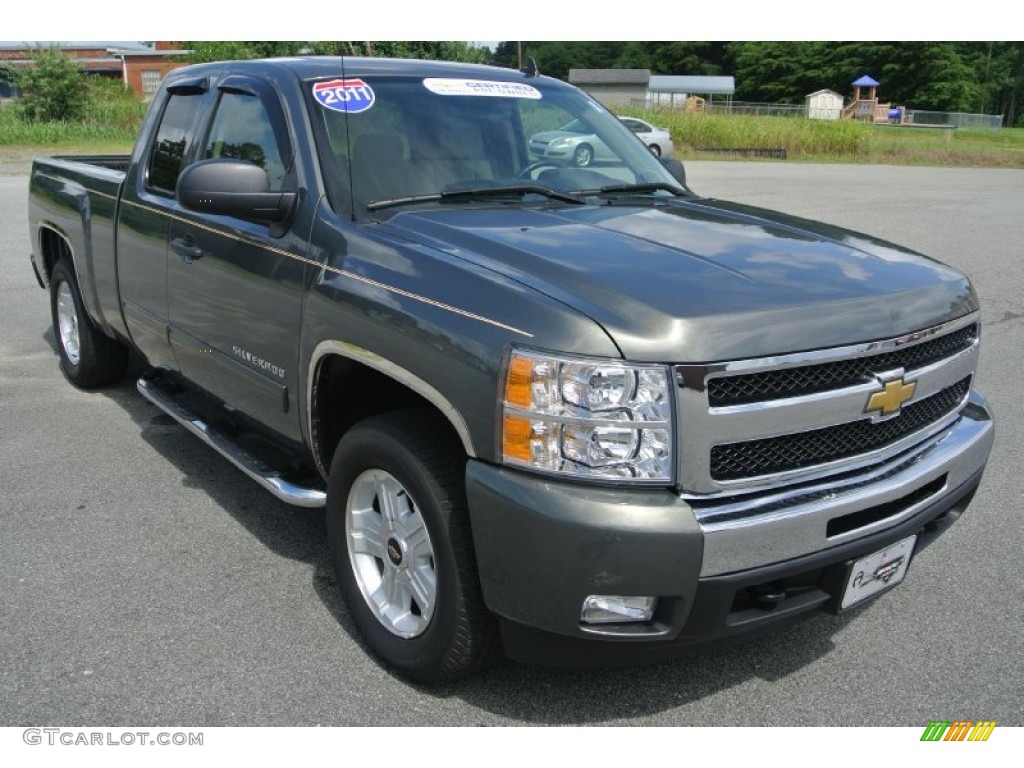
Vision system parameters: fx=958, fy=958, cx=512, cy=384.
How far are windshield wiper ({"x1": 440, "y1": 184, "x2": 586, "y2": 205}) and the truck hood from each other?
0.12 meters

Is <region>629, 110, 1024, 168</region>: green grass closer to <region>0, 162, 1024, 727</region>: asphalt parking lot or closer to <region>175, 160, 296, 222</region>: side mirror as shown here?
<region>0, 162, 1024, 727</region>: asphalt parking lot

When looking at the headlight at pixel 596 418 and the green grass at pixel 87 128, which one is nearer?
the headlight at pixel 596 418

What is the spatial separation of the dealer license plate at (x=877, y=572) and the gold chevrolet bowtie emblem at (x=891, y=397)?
41 cm

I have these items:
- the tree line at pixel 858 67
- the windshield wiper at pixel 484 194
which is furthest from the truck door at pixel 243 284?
the tree line at pixel 858 67

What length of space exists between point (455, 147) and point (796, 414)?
6.17 ft

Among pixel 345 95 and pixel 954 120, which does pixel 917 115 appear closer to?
pixel 954 120

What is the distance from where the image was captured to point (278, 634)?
334 cm

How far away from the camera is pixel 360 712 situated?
2.91m

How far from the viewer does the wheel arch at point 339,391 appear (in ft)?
10.2

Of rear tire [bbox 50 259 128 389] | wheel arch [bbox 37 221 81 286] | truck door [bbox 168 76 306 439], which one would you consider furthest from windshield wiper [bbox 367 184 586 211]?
wheel arch [bbox 37 221 81 286]

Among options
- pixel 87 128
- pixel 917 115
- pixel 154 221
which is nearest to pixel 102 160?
pixel 154 221

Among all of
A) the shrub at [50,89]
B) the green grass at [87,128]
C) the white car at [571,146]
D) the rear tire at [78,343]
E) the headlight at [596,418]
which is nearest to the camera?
the headlight at [596,418]

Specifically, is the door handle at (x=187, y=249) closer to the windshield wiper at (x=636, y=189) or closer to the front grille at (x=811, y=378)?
the windshield wiper at (x=636, y=189)

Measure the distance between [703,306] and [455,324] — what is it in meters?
0.68
